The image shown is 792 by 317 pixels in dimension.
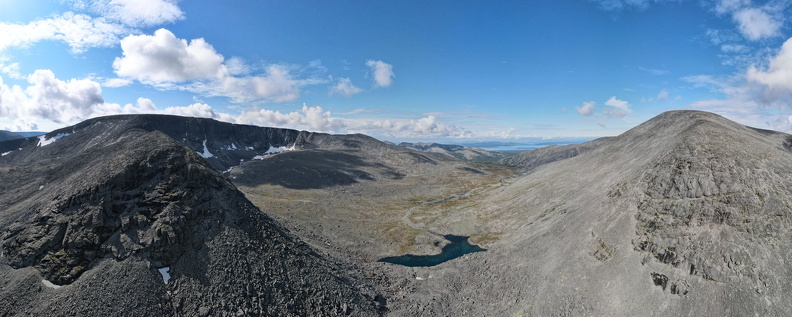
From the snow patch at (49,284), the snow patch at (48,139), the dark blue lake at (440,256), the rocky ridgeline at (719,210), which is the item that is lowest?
the dark blue lake at (440,256)

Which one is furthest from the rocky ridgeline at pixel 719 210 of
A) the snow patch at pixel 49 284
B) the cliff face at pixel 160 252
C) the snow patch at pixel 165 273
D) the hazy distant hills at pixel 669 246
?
the snow patch at pixel 49 284

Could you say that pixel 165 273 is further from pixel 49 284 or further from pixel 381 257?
pixel 381 257

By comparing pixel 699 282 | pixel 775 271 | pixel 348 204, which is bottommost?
pixel 348 204

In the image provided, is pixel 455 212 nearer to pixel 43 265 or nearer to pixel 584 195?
pixel 584 195

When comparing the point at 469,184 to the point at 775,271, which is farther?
the point at 469,184

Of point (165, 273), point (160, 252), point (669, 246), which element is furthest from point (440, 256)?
point (160, 252)

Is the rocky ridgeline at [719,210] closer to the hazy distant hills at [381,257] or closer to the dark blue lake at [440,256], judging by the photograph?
the hazy distant hills at [381,257]

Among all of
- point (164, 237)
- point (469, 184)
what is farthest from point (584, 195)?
point (469, 184)
